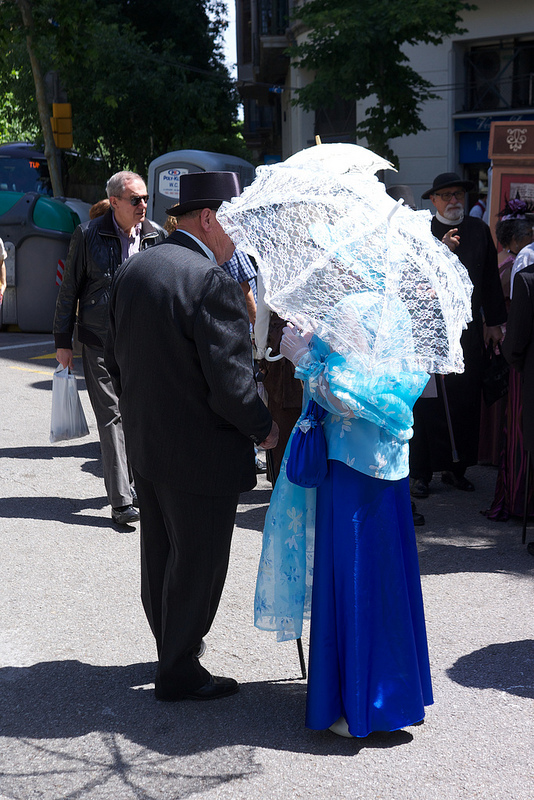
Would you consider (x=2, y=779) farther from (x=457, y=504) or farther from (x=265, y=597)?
(x=457, y=504)

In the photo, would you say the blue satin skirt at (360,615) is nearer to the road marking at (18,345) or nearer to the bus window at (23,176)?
the road marking at (18,345)

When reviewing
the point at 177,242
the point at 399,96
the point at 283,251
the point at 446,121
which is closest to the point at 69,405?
the point at 177,242

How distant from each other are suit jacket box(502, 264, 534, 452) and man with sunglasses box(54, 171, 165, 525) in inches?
87.3

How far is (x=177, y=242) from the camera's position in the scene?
323cm

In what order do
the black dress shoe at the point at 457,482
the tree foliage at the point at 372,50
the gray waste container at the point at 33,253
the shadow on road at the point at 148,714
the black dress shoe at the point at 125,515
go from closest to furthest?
the shadow on road at the point at 148,714 < the black dress shoe at the point at 125,515 < the black dress shoe at the point at 457,482 < the tree foliage at the point at 372,50 < the gray waste container at the point at 33,253

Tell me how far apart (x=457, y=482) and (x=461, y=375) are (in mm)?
761

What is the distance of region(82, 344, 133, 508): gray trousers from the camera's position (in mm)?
5449

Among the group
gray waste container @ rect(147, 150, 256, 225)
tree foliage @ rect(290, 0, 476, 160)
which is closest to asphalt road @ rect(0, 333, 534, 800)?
tree foliage @ rect(290, 0, 476, 160)

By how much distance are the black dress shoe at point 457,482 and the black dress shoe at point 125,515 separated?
7.40 ft

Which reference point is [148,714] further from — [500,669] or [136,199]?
[136,199]

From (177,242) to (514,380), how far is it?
9.86 ft

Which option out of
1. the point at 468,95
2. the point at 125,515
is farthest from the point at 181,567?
the point at 468,95

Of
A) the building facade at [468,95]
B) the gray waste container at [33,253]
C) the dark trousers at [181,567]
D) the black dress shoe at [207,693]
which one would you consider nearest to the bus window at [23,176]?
the gray waste container at [33,253]

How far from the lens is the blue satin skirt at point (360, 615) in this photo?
300 cm
